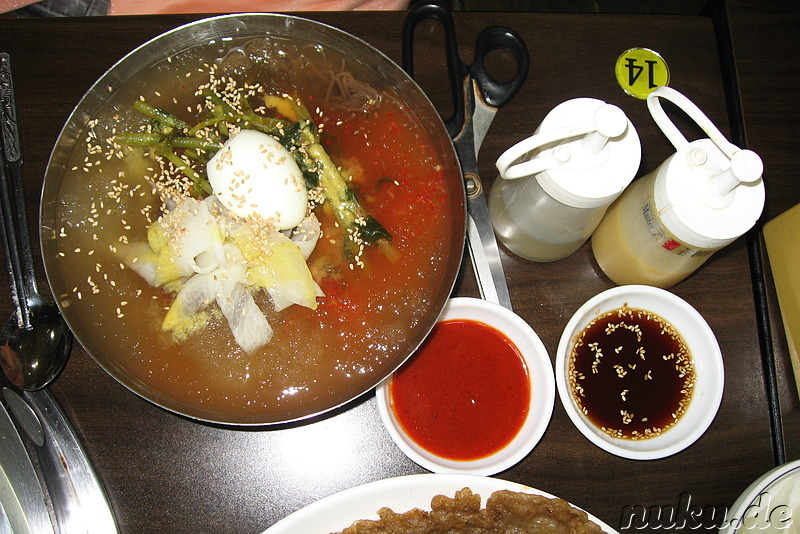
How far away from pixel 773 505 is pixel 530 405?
0.87 meters

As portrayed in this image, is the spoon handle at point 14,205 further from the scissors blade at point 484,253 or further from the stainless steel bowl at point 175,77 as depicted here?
the scissors blade at point 484,253

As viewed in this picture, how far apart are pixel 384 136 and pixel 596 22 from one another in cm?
117

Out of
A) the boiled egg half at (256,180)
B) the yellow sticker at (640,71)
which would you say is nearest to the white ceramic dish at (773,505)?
the yellow sticker at (640,71)

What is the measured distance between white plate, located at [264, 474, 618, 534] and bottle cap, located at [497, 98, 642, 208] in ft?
3.13

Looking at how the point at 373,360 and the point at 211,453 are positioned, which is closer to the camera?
the point at 373,360

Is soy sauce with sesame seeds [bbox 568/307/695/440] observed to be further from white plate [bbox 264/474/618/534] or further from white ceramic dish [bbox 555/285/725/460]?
white plate [bbox 264/474/618/534]

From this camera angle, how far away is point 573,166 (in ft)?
5.76

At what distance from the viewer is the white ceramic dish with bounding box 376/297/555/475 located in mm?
1929

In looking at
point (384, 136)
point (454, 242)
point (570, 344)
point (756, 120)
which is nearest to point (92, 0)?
point (384, 136)

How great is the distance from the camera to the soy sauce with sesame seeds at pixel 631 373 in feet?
7.00

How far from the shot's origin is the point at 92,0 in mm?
2502

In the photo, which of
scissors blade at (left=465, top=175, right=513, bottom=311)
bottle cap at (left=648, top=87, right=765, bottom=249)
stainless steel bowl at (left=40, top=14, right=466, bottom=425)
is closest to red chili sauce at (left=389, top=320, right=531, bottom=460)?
scissors blade at (left=465, top=175, right=513, bottom=311)

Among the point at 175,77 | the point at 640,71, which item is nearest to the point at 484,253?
the point at 640,71

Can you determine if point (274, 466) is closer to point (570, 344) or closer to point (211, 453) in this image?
point (211, 453)
